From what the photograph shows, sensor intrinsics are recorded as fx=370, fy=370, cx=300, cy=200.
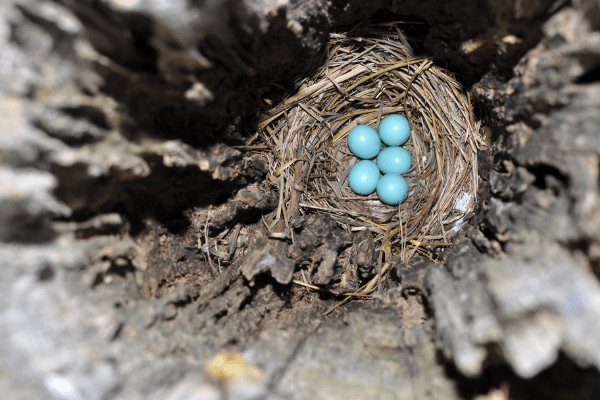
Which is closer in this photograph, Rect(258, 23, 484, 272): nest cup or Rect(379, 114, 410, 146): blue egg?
Rect(258, 23, 484, 272): nest cup

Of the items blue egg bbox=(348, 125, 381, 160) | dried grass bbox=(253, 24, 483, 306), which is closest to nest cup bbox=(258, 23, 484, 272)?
dried grass bbox=(253, 24, 483, 306)

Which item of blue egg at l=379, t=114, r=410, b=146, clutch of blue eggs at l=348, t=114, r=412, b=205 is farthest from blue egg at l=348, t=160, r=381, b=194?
blue egg at l=379, t=114, r=410, b=146

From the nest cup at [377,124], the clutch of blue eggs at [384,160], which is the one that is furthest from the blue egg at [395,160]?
the nest cup at [377,124]

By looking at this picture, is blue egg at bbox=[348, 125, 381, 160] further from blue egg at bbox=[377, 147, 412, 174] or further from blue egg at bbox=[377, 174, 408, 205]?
blue egg at bbox=[377, 174, 408, 205]

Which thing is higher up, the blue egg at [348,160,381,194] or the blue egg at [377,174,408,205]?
the blue egg at [348,160,381,194]

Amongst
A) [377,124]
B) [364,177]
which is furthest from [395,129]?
[364,177]

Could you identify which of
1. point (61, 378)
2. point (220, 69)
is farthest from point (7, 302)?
point (220, 69)

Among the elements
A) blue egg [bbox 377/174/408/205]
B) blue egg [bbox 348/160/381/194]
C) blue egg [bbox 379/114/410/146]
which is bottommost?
blue egg [bbox 377/174/408/205]

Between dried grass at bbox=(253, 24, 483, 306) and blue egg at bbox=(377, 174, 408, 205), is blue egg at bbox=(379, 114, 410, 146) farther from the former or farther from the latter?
blue egg at bbox=(377, 174, 408, 205)
